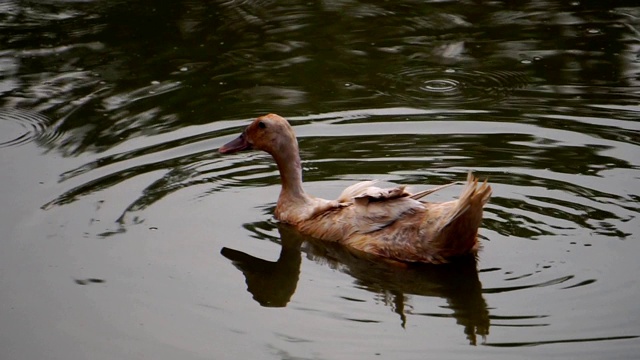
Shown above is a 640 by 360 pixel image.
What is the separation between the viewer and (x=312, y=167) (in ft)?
29.6

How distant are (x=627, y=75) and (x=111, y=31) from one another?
5367mm

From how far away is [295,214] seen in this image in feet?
26.8

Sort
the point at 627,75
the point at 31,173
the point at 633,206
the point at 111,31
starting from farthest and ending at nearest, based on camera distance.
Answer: the point at 111,31, the point at 627,75, the point at 31,173, the point at 633,206

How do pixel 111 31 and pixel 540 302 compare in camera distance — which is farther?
pixel 111 31

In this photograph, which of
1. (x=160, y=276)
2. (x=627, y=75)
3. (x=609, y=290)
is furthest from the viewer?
(x=627, y=75)

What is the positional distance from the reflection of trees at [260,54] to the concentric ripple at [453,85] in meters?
0.07

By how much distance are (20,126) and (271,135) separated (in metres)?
2.72

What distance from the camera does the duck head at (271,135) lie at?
8383mm

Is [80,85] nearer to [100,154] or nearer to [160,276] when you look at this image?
[100,154]

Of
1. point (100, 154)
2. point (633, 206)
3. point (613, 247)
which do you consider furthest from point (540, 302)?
point (100, 154)

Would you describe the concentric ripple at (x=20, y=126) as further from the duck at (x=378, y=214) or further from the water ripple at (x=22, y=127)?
the duck at (x=378, y=214)

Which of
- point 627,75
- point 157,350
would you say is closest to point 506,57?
point 627,75

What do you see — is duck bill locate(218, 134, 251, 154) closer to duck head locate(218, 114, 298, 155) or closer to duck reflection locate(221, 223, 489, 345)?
duck head locate(218, 114, 298, 155)

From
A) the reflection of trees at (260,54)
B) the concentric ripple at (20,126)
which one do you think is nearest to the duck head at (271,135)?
the reflection of trees at (260,54)
